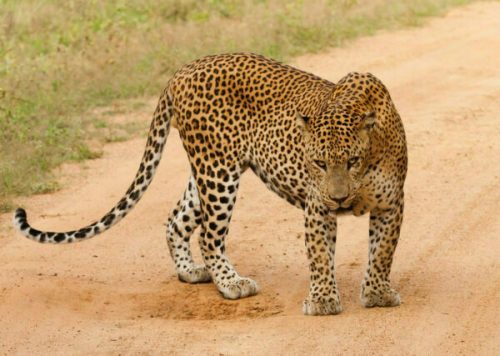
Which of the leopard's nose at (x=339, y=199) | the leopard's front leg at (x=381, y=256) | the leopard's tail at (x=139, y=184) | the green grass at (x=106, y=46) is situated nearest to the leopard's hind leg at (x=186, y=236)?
the leopard's tail at (x=139, y=184)

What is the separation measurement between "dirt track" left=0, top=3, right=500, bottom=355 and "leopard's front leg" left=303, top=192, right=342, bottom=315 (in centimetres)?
10

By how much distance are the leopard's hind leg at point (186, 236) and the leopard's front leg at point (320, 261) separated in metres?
1.22

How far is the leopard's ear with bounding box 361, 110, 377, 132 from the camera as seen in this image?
711cm

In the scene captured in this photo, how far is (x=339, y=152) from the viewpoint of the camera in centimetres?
704

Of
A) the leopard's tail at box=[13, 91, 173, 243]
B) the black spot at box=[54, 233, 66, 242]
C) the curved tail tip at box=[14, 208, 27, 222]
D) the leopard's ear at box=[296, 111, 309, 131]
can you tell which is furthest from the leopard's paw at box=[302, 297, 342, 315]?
the curved tail tip at box=[14, 208, 27, 222]

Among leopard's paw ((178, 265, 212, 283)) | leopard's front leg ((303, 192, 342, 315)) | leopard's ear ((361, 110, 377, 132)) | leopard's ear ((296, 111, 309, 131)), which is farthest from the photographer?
leopard's paw ((178, 265, 212, 283))

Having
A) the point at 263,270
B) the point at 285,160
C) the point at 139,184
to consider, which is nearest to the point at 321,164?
the point at 285,160

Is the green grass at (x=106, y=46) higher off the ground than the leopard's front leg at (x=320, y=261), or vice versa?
the leopard's front leg at (x=320, y=261)

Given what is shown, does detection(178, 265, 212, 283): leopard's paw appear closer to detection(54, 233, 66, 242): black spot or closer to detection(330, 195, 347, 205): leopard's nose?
detection(54, 233, 66, 242): black spot

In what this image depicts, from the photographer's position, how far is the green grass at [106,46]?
12.0 meters

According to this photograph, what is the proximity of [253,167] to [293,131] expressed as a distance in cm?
53

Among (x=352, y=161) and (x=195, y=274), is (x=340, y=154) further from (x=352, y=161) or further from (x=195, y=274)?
(x=195, y=274)

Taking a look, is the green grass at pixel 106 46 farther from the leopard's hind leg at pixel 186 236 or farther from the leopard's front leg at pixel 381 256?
the leopard's front leg at pixel 381 256

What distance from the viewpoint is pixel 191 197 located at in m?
8.59
